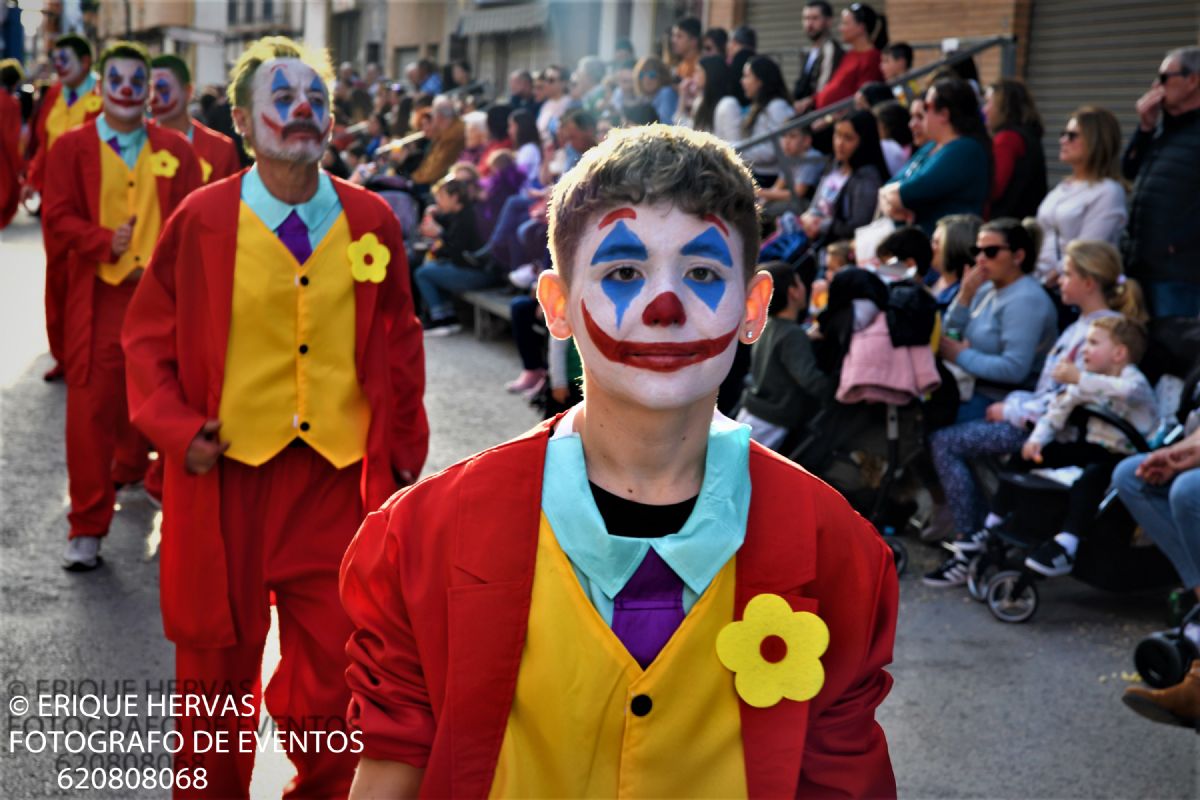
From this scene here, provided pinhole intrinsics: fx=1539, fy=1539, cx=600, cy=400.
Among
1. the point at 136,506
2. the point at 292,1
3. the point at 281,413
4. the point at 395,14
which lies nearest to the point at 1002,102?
the point at 136,506

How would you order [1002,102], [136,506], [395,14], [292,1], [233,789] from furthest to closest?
[292,1] → [395,14] → [1002,102] → [136,506] → [233,789]

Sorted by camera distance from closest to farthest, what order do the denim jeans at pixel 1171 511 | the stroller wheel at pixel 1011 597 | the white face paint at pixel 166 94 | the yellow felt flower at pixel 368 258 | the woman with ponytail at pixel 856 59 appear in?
the yellow felt flower at pixel 368 258
the denim jeans at pixel 1171 511
the stroller wheel at pixel 1011 597
the white face paint at pixel 166 94
the woman with ponytail at pixel 856 59

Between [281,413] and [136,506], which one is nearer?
[281,413]

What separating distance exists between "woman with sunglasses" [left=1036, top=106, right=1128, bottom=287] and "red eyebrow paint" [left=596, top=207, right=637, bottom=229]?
607 centimetres

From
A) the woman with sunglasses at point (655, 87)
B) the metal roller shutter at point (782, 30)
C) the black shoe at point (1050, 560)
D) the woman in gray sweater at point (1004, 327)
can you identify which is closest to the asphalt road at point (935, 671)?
the black shoe at point (1050, 560)

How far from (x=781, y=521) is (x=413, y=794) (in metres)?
0.70

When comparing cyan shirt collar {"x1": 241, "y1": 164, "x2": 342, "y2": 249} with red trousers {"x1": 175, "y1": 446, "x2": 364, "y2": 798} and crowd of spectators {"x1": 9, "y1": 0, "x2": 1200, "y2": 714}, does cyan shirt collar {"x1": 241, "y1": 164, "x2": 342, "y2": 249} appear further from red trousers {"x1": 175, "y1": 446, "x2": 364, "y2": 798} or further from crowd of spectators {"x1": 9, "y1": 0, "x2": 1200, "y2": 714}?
crowd of spectators {"x1": 9, "y1": 0, "x2": 1200, "y2": 714}

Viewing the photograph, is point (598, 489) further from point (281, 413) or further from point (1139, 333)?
point (1139, 333)

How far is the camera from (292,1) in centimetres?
5069

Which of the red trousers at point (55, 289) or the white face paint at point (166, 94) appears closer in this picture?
the red trousers at point (55, 289)

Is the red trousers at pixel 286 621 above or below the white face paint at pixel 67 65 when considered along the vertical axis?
below

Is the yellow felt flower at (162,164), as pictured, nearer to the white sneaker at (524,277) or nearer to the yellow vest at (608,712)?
the white sneaker at (524,277)

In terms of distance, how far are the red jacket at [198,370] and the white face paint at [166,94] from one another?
18.2ft

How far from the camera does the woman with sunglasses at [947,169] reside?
336 inches
